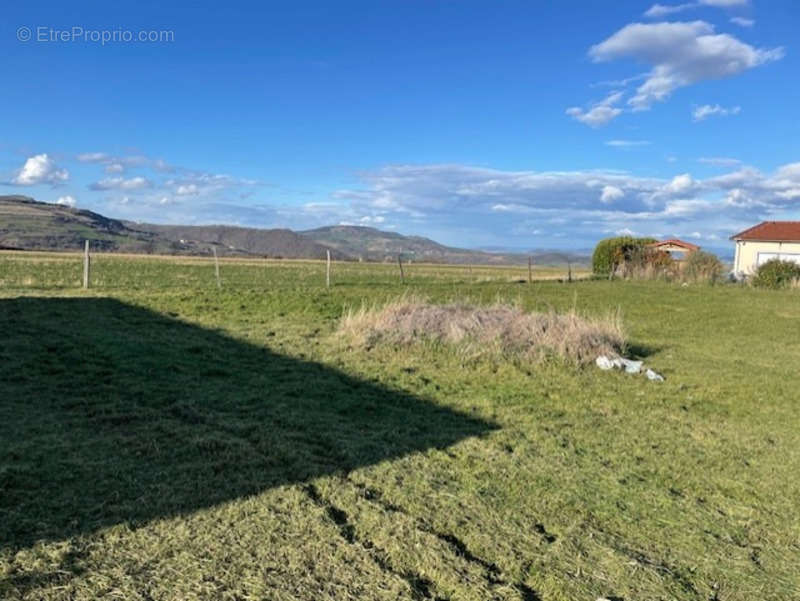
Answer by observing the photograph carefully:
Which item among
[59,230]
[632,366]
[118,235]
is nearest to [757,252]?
[632,366]

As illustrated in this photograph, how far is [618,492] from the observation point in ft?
14.1

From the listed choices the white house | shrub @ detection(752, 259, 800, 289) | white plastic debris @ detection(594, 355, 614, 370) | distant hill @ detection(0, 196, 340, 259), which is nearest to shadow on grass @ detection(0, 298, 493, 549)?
white plastic debris @ detection(594, 355, 614, 370)

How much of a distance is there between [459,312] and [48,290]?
10.5 meters

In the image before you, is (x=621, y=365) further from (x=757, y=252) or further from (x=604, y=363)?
(x=757, y=252)

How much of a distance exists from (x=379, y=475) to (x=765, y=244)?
37999 mm

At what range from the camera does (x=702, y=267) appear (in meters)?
30.1

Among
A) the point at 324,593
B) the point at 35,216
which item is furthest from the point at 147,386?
the point at 35,216

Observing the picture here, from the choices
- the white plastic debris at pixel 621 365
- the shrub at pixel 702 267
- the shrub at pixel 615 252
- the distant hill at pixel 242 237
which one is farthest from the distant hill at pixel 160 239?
the white plastic debris at pixel 621 365

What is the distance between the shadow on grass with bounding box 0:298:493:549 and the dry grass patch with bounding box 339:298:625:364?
196cm

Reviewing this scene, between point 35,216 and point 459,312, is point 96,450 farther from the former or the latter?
point 35,216

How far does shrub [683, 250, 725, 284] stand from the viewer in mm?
29656

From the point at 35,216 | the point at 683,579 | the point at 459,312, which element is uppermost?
the point at 35,216

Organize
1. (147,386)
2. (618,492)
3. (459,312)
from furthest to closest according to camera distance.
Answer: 1. (459,312)
2. (147,386)
3. (618,492)

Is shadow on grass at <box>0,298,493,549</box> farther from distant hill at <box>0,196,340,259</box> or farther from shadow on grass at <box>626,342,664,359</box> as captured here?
distant hill at <box>0,196,340,259</box>
